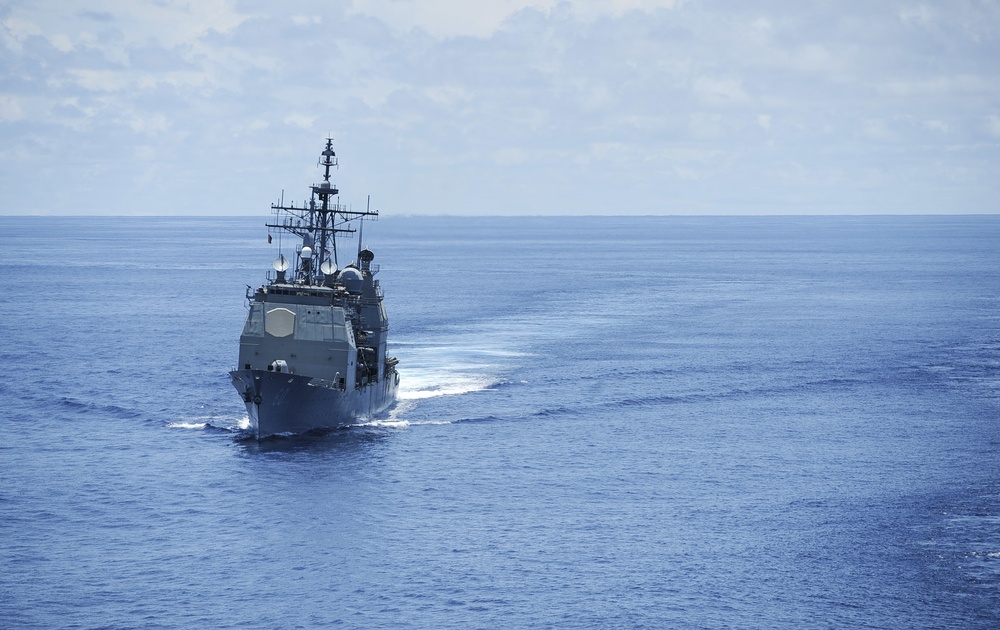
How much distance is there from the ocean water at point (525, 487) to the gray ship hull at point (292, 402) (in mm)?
1244

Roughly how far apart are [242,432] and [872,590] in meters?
A: 33.1

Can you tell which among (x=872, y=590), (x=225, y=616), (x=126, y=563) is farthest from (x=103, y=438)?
(x=872, y=590)

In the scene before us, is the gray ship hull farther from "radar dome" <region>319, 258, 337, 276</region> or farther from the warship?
"radar dome" <region>319, 258, 337, 276</region>

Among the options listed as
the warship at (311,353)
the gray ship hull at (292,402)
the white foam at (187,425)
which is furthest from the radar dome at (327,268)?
the white foam at (187,425)

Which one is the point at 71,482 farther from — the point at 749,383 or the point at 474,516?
the point at 749,383

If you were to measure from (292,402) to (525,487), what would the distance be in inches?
565

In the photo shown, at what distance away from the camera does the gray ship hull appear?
57750 millimetres

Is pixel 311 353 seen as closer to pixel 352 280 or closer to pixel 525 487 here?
pixel 352 280

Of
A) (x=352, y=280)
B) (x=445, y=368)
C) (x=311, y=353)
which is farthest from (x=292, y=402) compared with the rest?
(x=445, y=368)

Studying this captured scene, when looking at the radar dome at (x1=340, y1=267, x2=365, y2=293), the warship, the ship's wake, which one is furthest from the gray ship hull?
the ship's wake

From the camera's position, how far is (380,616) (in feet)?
122

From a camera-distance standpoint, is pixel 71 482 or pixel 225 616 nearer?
pixel 225 616

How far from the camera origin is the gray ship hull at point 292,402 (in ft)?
189

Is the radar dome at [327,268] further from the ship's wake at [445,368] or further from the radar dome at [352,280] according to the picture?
the ship's wake at [445,368]
